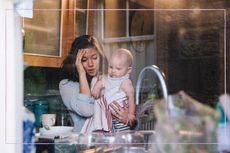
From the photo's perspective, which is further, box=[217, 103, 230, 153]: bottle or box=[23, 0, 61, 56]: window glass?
box=[23, 0, 61, 56]: window glass

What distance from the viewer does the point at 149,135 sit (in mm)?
2355

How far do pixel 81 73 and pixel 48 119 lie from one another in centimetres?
34

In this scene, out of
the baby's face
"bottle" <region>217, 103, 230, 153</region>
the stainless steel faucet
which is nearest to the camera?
"bottle" <region>217, 103, 230, 153</region>

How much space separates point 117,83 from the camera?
252 cm

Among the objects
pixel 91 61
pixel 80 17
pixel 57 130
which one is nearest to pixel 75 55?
pixel 91 61

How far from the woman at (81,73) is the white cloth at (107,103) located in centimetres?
3

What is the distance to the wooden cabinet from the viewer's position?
246 cm

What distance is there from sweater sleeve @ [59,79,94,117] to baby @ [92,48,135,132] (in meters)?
0.06

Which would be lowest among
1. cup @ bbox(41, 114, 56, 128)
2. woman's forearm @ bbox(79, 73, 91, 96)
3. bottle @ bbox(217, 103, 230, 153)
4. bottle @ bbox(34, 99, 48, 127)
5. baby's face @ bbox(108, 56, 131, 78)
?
bottle @ bbox(217, 103, 230, 153)

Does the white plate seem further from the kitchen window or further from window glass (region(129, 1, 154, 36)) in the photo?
window glass (region(129, 1, 154, 36))

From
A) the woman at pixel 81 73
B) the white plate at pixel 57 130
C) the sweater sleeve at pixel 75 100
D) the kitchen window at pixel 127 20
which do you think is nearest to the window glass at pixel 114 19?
the kitchen window at pixel 127 20

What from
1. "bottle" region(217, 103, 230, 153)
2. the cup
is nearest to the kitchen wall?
"bottle" region(217, 103, 230, 153)

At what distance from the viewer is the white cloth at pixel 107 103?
249 cm

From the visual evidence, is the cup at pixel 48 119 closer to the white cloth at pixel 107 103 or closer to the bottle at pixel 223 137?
the white cloth at pixel 107 103
